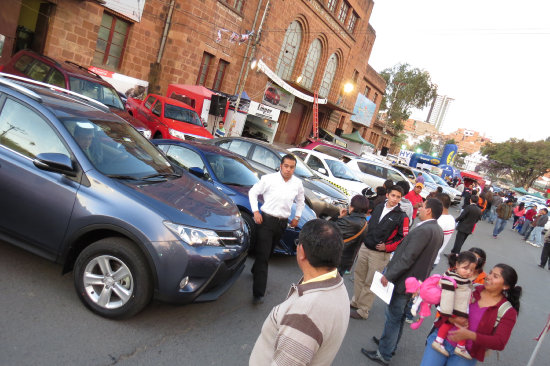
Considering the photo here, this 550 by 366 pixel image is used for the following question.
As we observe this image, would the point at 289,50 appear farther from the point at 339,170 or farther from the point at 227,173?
the point at 227,173

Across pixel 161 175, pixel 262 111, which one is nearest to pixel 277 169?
pixel 161 175

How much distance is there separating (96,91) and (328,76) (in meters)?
22.5

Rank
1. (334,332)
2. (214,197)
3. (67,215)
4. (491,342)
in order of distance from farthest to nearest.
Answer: (214,197), (67,215), (491,342), (334,332)

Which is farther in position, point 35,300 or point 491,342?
point 35,300

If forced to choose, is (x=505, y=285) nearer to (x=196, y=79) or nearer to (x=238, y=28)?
(x=196, y=79)

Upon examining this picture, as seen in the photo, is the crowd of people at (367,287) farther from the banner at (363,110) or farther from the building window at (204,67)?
the banner at (363,110)

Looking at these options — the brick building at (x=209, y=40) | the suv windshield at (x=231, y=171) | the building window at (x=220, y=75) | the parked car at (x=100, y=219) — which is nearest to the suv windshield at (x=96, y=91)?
the suv windshield at (x=231, y=171)

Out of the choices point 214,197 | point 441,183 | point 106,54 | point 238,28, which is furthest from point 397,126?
point 214,197

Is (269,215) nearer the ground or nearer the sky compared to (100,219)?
nearer the sky

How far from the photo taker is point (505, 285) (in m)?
2.67

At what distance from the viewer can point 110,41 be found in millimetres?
15062

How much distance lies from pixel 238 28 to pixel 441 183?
15275 mm

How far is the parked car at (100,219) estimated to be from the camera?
314cm

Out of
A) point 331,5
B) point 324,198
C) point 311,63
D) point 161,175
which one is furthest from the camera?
point 311,63
